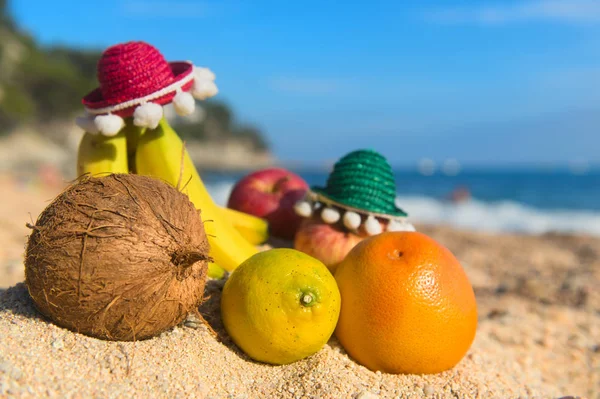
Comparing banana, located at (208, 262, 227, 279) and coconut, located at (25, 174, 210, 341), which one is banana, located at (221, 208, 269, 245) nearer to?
banana, located at (208, 262, 227, 279)

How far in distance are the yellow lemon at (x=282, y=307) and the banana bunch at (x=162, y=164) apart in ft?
1.91

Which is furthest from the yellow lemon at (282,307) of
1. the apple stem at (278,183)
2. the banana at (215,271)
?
the apple stem at (278,183)

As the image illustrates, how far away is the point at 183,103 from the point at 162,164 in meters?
0.38

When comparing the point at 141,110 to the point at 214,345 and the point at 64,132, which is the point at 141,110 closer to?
the point at 214,345

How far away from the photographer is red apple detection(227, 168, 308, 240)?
406cm

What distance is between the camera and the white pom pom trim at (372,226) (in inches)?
127

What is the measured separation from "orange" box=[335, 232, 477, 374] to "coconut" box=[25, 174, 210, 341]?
0.82 meters

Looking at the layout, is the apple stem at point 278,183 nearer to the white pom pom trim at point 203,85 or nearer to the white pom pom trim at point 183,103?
the white pom pom trim at point 203,85

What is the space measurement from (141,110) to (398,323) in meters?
1.76

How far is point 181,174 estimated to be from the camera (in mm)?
2947

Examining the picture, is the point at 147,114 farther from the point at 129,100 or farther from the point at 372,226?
the point at 372,226

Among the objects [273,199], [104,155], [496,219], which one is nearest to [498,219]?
[496,219]

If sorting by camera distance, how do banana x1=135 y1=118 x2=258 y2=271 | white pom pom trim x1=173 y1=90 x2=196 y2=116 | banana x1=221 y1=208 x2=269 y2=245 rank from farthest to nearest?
banana x1=221 y1=208 x2=269 y2=245 < banana x1=135 y1=118 x2=258 y2=271 < white pom pom trim x1=173 y1=90 x2=196 y2=116

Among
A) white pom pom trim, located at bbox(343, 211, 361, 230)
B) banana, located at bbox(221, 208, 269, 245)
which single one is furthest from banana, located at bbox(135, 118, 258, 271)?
white pom pom trim, located at bbox(343, 211, 361, 230)
